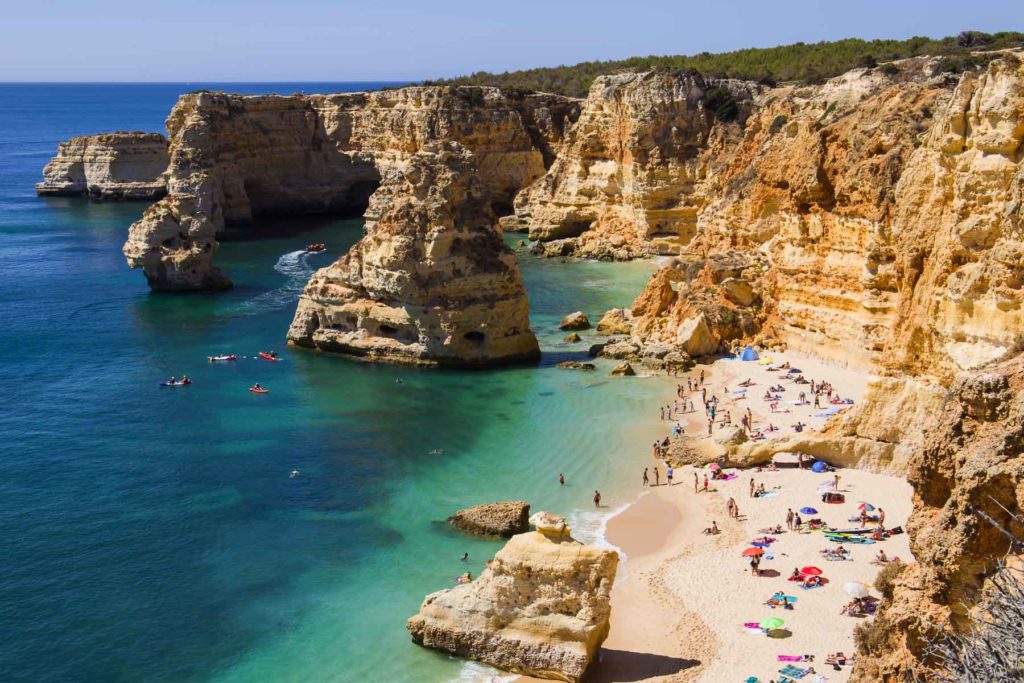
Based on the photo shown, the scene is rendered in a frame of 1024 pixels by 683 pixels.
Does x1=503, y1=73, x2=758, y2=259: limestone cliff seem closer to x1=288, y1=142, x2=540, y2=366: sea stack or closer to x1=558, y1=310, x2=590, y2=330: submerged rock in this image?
x1=558, y1=310, x2=590, y2=330: submerged rock

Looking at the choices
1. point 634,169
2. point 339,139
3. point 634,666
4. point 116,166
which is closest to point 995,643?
point 634,666

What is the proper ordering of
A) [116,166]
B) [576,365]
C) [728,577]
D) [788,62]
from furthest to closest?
[116,166] < [788,62] < [576,365] < [728,577]

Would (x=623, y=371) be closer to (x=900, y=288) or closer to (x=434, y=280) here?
(x=434, y=280)

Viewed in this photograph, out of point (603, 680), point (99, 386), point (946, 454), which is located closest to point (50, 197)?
point (99, 386)

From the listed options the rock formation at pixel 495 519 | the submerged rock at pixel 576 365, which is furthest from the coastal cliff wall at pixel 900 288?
the rock formation at pixel 495 519

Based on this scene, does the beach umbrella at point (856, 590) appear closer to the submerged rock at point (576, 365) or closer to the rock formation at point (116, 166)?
the submerged rock at point (576, 365)

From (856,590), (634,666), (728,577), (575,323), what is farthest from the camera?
(575,323)
